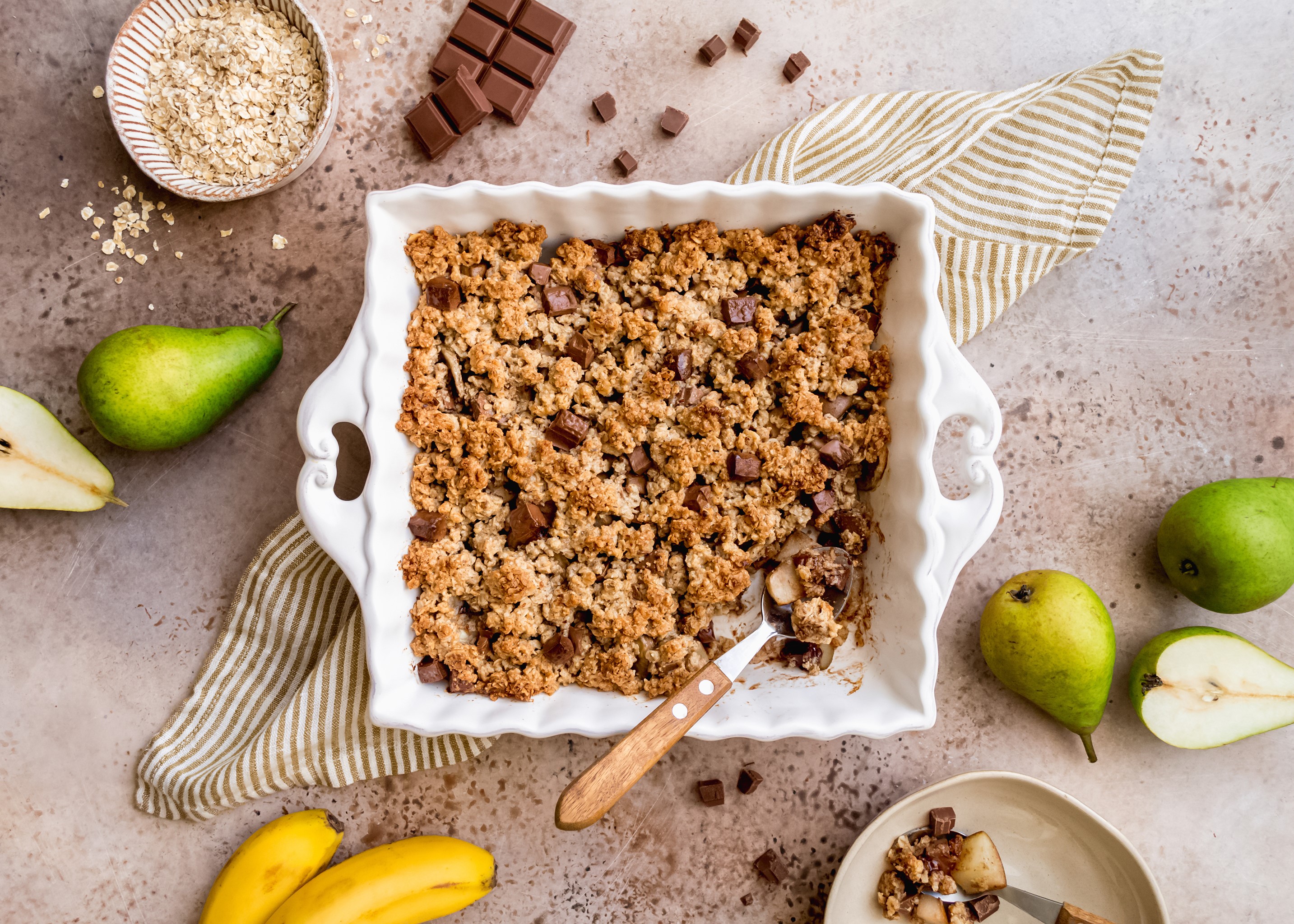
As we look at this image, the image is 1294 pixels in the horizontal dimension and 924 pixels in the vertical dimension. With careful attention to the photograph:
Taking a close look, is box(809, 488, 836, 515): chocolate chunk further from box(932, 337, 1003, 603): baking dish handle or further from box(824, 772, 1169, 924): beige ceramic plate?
box(824, 772, 1169, 924): beige ceramic plate

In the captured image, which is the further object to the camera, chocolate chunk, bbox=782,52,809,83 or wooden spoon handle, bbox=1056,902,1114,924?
chocolate chunk, bbox=782,52,809,83

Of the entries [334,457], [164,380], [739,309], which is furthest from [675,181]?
[164,380]

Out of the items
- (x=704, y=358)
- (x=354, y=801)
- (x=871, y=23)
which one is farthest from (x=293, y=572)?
(x=871, y=23)

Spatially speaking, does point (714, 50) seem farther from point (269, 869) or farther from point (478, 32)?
point (269, 869)

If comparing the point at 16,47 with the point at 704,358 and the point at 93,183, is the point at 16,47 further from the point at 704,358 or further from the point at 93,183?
the point at 704,358

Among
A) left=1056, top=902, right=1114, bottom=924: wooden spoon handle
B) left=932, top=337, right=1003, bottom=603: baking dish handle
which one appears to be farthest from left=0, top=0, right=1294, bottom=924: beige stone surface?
left=932, top=337, right=1003, bottom=603: baking dish handle

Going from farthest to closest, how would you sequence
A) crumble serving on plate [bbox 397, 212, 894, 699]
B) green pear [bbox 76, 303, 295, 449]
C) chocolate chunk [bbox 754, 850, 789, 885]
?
chocolate chunk [bbox 754, 850, 789, 885]
green pear [bbox 76, 303, 295, 449]
crumble serving on plate [bbox 397, 212, 894, 699]

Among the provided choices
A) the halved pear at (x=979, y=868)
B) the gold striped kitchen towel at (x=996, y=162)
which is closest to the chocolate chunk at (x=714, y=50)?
the gold striped kitchen towel at (x=996, y=162)
